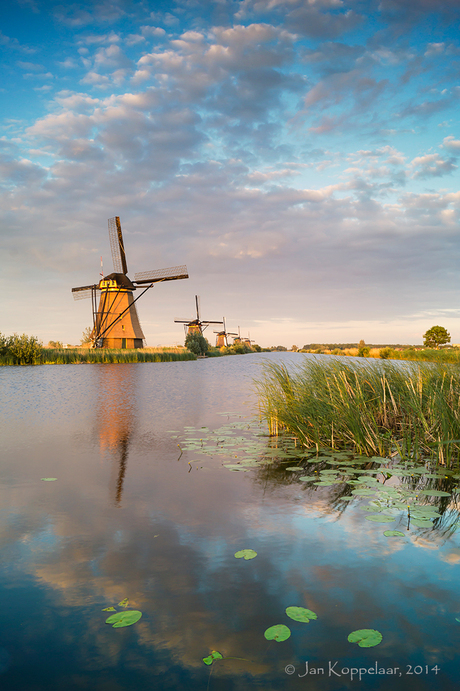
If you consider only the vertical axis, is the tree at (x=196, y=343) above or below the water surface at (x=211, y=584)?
above

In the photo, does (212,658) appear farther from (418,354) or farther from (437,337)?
(437,337)

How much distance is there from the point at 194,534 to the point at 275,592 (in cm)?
113

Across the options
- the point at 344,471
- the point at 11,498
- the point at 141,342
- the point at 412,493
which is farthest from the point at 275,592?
the point at 141,342

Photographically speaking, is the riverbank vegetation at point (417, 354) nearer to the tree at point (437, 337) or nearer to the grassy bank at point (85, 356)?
the tree at point (437, 337)

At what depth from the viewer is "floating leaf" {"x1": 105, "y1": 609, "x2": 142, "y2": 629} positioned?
8.06 ft

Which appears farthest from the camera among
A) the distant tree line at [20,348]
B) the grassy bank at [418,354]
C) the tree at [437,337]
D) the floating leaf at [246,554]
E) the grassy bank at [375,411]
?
the tree at [437,337]

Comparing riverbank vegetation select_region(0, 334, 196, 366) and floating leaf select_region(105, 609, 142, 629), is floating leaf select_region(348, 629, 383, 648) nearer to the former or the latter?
floating leaf select_region(105, 609, 142, 629)

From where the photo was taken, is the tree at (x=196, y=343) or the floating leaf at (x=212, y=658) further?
the tree at (x=196, y=343)

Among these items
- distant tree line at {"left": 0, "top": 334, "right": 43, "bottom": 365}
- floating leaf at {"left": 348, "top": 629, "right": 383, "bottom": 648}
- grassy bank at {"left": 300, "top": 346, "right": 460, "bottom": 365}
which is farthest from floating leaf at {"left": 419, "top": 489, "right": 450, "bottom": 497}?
distant tree line at {"left": 0, "top": 334, "right": 43, "bottom": 365}

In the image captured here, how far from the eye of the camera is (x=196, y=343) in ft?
193

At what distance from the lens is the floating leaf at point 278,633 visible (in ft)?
7.61

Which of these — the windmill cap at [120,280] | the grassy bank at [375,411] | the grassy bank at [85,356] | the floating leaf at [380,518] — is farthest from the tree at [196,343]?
the floating leaf at [380,518]

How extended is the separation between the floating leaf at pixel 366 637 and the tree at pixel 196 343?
5606cm

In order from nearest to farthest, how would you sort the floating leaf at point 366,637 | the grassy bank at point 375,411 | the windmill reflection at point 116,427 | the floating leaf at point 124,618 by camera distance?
the floating leaf at point 366,637 → the floating leaf at point 124,618 → the windmill reflection at point 116,427 → the grassy bank at point 375,411
